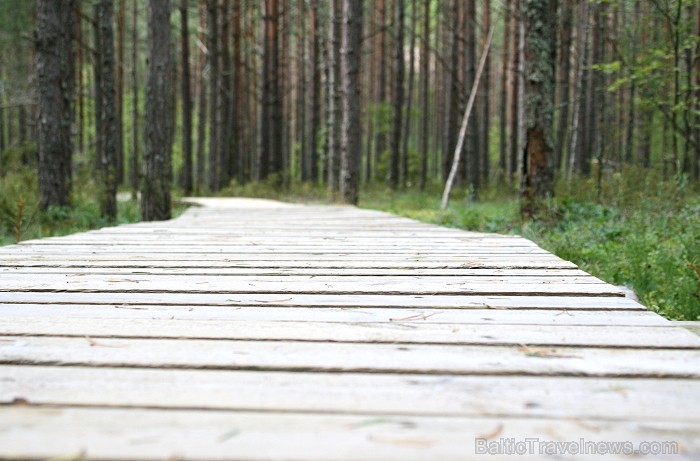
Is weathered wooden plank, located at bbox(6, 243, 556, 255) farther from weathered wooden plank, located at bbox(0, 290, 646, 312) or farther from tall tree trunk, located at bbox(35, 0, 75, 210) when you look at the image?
tall tree trunk, located at bbox(35, 0, 75, 210)

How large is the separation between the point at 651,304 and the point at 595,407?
2.84m

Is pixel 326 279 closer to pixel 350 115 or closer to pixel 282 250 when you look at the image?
pixel 282 250

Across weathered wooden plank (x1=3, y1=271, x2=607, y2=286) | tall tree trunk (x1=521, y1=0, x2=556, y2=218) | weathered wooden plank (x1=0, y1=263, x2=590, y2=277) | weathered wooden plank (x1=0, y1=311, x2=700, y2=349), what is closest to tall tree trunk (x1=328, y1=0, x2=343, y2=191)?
tall tree trunk (x1=521, y1=0, x2=556, y2=218)

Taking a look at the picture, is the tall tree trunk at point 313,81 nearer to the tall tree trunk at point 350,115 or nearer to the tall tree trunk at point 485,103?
the tall tree trunk at point 485,103

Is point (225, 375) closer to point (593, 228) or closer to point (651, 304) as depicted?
point (651, 304)

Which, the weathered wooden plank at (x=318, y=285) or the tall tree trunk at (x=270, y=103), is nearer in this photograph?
the weathered wooden plank at (x=318, y=285)

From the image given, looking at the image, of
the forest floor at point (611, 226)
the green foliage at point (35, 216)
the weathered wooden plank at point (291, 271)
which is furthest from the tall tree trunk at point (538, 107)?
the green foliage at point (35, 216)

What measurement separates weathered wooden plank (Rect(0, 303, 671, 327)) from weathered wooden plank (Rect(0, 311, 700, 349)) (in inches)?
2.0

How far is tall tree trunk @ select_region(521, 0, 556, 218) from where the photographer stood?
7.43 m

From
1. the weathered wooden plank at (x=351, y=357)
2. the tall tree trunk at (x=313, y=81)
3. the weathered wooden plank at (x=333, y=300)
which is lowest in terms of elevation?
the weathered wooden plank at (x=351, y=357)

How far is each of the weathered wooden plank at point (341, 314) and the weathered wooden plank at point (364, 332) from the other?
0.17ft

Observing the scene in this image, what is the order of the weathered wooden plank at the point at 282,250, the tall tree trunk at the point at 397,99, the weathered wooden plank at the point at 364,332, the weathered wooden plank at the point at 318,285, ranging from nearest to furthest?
the weathered wooden plank at the point at 364,332
the weathered wooden plank at the point at 318,285
the weathered wooden plank at the point at 282,250
the tall tree trunk at the point at 397,99

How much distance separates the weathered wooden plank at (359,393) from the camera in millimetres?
1296

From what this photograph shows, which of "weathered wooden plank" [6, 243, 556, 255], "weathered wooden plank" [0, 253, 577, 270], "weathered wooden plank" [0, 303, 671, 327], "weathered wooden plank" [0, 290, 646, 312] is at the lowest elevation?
"weathered wooden plank" [0, 303, 671, 327]
